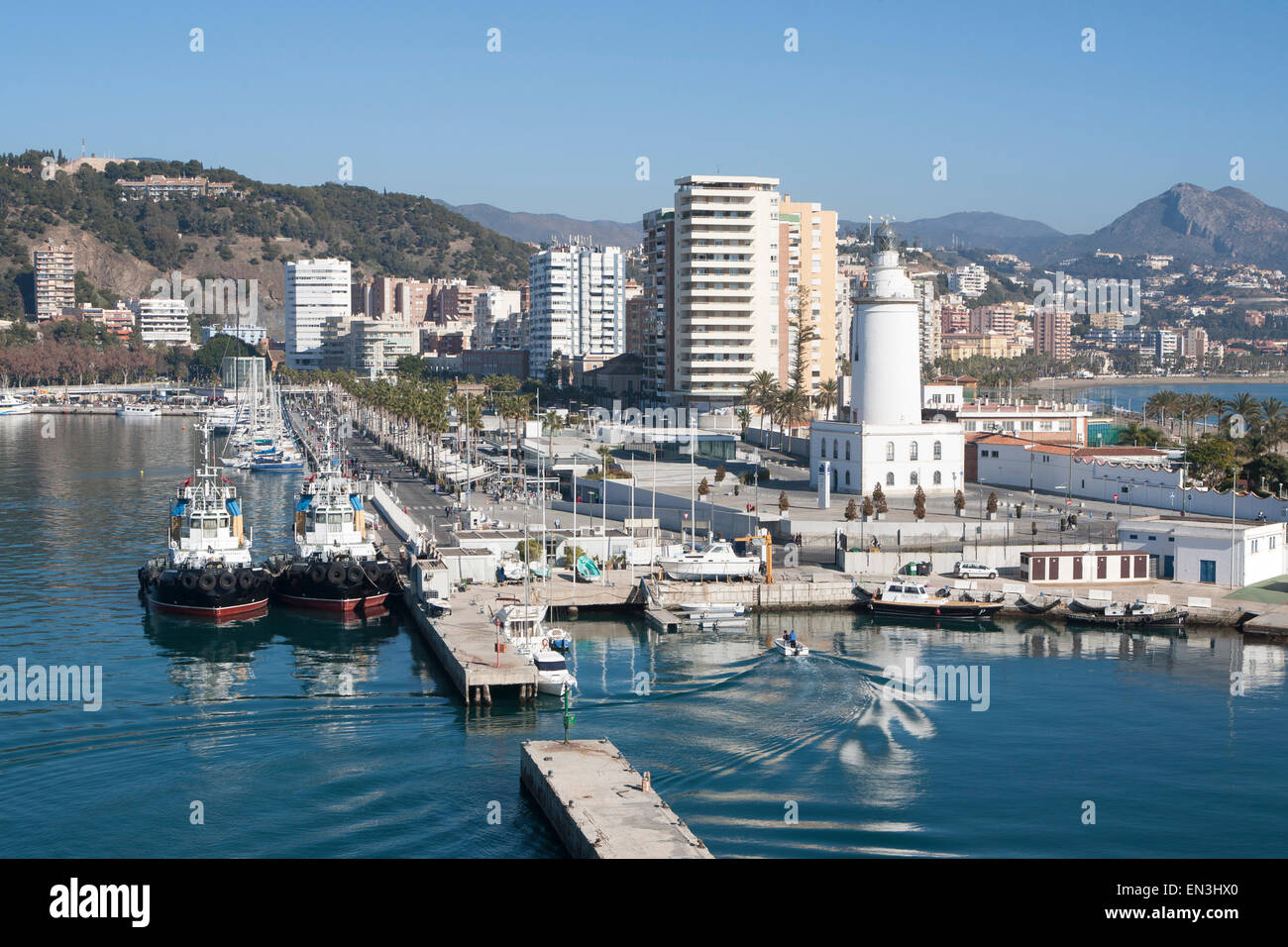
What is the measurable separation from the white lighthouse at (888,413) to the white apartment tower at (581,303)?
105444 millimetres

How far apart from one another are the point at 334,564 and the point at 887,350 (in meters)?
26.5

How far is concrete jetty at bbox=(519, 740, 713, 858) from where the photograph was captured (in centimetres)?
2142

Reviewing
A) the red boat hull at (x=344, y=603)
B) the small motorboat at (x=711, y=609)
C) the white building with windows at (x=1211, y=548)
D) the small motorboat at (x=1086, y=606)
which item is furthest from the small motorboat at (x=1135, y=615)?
the red boat hull at (x=344, y=603)

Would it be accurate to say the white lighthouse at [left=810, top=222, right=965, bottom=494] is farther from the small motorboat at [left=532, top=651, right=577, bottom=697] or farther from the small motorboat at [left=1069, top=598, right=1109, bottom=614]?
the small motorboat at [left=532, top=651, right=577, bottom=697]

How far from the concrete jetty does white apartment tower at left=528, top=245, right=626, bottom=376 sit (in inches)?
5481

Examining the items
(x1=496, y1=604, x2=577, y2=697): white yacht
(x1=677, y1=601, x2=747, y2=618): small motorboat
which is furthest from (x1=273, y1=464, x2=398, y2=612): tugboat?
(x1=677, y1=601, x2=747, y2=618): small motorboat

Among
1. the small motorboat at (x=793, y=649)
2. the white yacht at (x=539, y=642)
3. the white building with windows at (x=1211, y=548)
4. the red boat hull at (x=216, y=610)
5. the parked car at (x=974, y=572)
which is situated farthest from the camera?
the parked car at (x=974, y=572)

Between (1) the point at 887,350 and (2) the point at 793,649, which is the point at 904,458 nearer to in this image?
(1) the point at 887,350

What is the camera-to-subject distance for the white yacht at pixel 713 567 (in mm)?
46188

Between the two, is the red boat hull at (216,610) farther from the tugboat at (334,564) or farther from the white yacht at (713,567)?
the white yacht at (713,567)

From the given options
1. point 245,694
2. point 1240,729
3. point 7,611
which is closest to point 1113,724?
point 1240,729

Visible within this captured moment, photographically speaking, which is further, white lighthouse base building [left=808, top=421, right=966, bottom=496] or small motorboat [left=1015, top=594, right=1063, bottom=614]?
white lighthouse base building [left=808, top=421, right=966, bottom=496]
